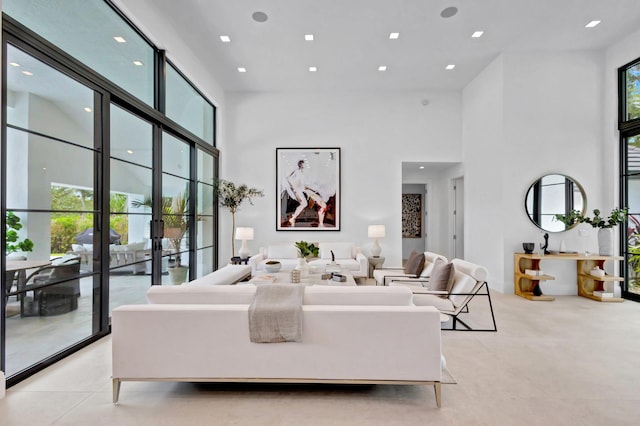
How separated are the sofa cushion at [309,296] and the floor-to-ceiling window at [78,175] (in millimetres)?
1249

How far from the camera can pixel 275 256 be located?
6.42 m

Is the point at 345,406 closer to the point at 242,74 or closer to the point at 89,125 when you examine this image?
the point at 89,125

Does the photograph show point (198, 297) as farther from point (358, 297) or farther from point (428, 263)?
point (428, 263)

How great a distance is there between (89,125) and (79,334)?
2.13 m

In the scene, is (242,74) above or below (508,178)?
above

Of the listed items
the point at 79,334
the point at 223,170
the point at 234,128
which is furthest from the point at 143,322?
the point at 234,128

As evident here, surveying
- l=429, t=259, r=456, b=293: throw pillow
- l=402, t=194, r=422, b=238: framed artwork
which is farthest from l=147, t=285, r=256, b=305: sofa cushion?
l=402, t=194, r=422, b=238: framed artwork

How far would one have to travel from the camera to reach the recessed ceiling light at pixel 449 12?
13.7 ft

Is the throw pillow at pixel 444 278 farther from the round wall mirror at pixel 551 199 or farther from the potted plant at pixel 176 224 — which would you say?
the potted plant at pixel 176 224

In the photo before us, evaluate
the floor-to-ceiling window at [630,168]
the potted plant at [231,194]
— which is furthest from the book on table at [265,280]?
the floor-to-ceiling window at [630,168]

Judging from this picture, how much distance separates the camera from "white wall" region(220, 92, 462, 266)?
22.9ft

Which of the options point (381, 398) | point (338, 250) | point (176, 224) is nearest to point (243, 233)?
point (176, 224)

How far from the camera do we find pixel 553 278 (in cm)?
495

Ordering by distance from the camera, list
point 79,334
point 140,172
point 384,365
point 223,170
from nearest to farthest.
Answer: point 384,365 < point 79,334 < point 140,172 < point 223,170
